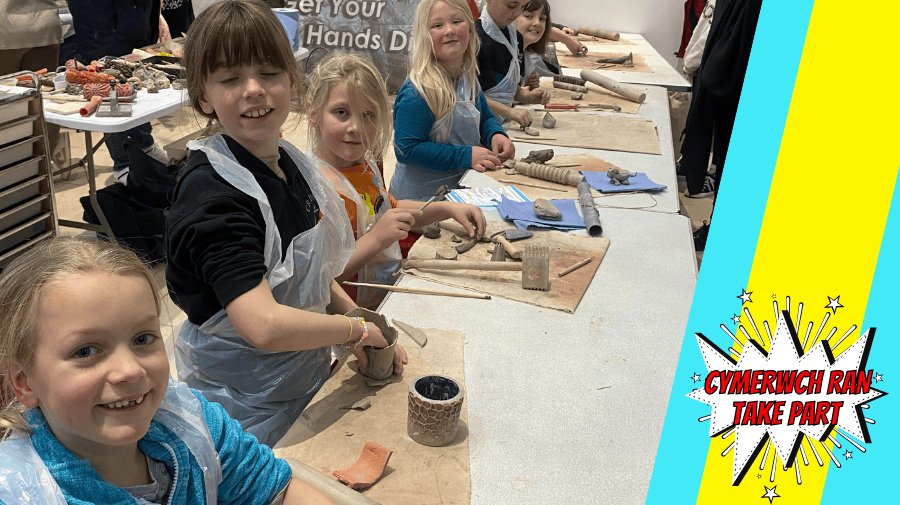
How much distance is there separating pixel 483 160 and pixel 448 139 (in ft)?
0.68

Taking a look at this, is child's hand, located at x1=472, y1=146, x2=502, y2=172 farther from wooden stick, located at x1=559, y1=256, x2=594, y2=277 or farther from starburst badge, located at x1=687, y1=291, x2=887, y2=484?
starburst badge, located at x1=687, y1=291, x2=887, y2=484

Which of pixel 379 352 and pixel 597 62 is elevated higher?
pixel 379 352

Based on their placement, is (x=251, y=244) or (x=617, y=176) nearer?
(x=251, y=244)

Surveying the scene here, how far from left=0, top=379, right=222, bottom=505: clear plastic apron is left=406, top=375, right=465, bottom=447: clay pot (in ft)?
1.39

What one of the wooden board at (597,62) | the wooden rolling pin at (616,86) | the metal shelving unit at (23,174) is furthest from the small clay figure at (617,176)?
the wooden board at (597,62)

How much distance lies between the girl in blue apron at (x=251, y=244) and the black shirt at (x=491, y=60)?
2264mm

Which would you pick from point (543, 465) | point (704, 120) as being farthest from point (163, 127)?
point (543, 465)

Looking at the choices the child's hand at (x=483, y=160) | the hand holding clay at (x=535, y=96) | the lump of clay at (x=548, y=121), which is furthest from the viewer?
the hand holding clay at (x=535, y=96)

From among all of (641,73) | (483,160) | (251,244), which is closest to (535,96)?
(483,160)

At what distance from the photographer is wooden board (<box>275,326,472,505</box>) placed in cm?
140

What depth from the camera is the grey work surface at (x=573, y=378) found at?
1476 mm

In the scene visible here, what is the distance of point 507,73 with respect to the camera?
4164 mm

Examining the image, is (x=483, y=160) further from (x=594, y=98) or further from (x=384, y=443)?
(x=384, y=443)

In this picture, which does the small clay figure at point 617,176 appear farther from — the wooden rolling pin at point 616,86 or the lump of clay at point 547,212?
the wooden rolling pin at point 616,86
